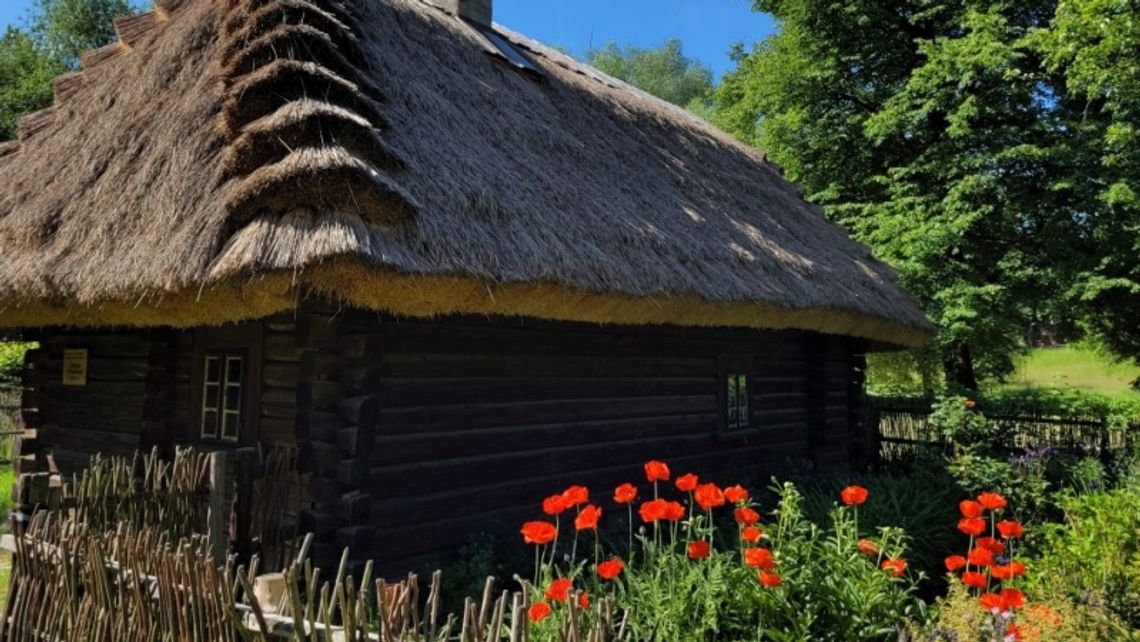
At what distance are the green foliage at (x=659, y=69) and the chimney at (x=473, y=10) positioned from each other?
2710 centimetres

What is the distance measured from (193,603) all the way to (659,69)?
3660 cm

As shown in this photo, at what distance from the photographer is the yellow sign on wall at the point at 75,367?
7.16 meters

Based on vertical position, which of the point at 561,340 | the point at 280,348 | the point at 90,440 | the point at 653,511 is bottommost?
the point at 90,440

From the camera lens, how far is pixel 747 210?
359 inches

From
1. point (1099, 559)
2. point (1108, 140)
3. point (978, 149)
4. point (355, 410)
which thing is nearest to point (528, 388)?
point (355, 410)

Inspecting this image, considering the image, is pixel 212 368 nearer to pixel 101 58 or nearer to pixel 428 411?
pixel 428 411

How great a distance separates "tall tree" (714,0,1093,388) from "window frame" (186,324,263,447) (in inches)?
420

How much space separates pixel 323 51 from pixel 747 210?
5454mm

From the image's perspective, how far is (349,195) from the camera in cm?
428

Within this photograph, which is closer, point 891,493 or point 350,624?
point 350,624

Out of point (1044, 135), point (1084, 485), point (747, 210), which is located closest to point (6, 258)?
point (747, 210)

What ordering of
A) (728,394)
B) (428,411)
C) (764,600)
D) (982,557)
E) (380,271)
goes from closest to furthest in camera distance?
1. (982,557)
2. (764,600)
3. (380,271)
4. (428,411)
5. (728,394)

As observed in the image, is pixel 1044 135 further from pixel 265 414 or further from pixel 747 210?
pixel 265 414

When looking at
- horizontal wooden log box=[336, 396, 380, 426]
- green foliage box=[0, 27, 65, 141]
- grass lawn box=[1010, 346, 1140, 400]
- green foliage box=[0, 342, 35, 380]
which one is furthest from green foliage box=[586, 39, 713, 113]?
horizontal wooden log box=[336, 396, 380, 426]
